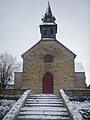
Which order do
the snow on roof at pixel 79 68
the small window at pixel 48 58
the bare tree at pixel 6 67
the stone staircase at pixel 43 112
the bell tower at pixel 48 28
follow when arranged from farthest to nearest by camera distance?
the bare tree at pixel 6 67
the snow on roof at pixel 79 68
the bell tower at pixel 48 28
the small window at pixel 48 58
the stone staircase at pixel 43 112

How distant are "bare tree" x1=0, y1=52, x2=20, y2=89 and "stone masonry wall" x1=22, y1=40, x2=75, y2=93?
35.0 ft

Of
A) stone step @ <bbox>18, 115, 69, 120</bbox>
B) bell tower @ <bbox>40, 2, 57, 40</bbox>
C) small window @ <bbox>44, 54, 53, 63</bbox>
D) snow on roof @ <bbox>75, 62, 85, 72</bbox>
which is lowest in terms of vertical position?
stone step @ <bbox>18, 115, 69, 120</bbox>

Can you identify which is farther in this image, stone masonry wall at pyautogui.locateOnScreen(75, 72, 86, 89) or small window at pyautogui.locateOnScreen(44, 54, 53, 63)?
stone masonry wall at pyautogui.locateOnScreen(75, 72, 86, 89)

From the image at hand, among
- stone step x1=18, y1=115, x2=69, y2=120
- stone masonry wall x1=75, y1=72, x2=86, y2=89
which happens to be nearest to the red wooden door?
stone masonry wall x1=75, y1=72, x2=86, y2=89

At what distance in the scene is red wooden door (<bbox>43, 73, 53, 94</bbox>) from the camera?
23422mm

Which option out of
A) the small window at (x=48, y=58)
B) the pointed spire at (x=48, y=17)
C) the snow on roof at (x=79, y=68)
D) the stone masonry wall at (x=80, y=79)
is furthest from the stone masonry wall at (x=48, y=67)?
the pointed spire at (x=48, y=17)

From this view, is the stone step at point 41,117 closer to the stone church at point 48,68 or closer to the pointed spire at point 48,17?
the stone church at point 48,68

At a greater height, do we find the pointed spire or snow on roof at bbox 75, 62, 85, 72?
the pointed spire

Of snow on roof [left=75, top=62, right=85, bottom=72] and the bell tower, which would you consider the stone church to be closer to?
the bell tower

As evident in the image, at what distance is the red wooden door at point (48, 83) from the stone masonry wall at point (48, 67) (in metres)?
0.43

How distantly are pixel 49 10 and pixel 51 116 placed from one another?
21845 millimetres

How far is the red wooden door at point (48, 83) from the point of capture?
23.4 meters

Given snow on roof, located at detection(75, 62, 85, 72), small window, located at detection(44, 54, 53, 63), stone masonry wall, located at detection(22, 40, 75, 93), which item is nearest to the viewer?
stone masonry wall, located at detection(22, 40, 75, 93)

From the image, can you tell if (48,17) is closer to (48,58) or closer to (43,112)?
(48,58)
